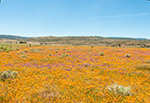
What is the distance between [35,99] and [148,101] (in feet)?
17.4

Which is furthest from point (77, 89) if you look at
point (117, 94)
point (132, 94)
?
point (132, 94)

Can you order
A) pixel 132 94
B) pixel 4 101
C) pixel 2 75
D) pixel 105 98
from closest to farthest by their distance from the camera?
1. pixel 4 101
2. pixel 105 98
3. pixel 132 94
4. pixel 2 75

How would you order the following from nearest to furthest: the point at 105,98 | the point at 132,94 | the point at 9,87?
the point at 105,98 < the point at 132,94 < the point at 9,87

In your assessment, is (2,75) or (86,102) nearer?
(86,102)

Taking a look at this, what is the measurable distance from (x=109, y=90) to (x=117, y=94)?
496 mm

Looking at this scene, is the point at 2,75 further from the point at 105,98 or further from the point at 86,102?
the point at 105,98

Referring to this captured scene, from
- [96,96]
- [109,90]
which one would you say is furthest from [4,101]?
[109,90]

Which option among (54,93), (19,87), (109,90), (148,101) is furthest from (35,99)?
(148,101)

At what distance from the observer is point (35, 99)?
4543 millimetres

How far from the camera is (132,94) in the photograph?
16.6ft

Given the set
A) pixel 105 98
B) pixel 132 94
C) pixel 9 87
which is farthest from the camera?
pixel 9 87

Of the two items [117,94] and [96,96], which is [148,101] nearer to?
[117,94]

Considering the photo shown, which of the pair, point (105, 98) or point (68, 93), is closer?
point (105, 98)

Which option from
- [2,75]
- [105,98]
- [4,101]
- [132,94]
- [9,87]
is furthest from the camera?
[2,75]
